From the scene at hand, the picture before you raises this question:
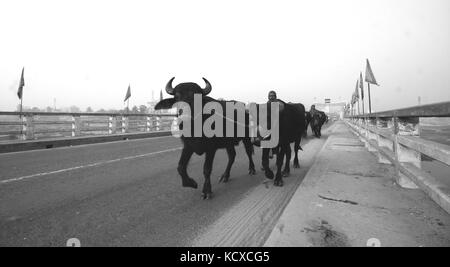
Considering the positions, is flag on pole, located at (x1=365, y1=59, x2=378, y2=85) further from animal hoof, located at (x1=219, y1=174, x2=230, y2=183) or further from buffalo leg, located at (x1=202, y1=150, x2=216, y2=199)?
buffalo leg, located at (x1=202, y1=150, x2=216, y2=199)

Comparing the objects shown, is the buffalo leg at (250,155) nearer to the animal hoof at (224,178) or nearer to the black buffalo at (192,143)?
the animal hoof at (224,178)

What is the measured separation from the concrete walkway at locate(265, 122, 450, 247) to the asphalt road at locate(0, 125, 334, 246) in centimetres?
57

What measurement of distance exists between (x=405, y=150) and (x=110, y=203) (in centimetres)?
448

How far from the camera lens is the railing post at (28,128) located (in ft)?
36.5

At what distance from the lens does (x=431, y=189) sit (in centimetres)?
308

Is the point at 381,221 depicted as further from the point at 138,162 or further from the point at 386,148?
the point at 138,162

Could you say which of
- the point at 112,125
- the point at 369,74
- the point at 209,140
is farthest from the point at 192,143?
the point at 369,74

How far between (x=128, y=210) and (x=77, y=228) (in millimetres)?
681

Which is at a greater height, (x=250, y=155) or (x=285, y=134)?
(x=285, y=134)

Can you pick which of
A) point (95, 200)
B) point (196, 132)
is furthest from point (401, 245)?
point (95, 200)

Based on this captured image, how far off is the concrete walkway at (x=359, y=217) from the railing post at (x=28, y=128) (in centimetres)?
1152

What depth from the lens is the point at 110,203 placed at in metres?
3.84

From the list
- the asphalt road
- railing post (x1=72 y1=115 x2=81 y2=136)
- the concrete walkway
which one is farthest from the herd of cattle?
railing post (x1=72 y1=115 x2=81 y2=136)

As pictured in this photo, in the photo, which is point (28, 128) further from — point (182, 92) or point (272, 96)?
point (272, 96)
